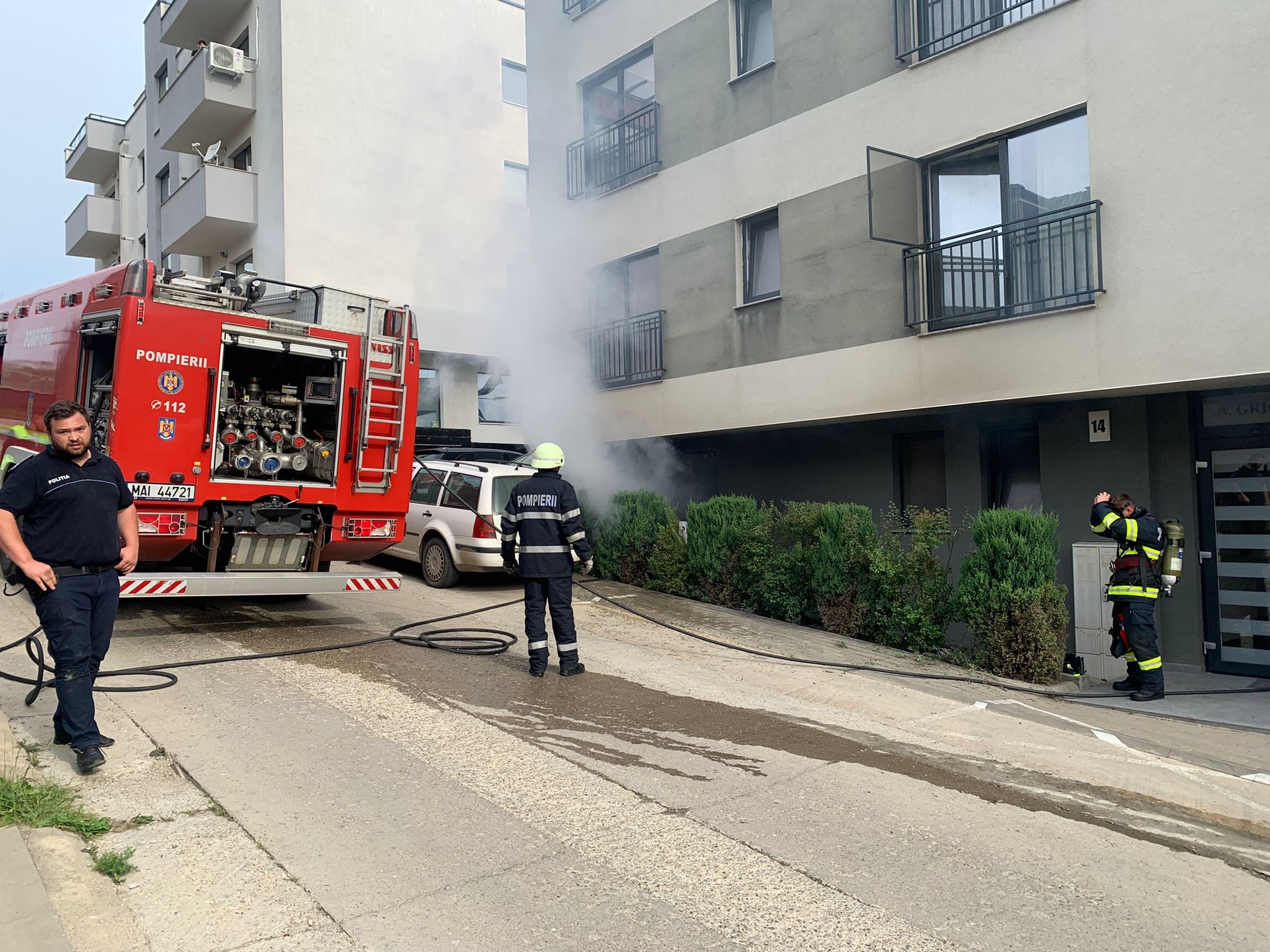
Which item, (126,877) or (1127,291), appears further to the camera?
(1127,291)

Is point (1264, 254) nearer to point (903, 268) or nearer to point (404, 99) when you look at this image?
point (903, 268)

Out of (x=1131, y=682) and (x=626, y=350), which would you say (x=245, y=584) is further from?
(x=626, y=350)

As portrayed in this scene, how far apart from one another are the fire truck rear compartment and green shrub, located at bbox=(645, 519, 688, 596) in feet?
14.8

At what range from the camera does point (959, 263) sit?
9.89m

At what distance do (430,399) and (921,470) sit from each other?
13643 millimetres

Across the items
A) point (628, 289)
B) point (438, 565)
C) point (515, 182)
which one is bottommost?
point (438, 565)

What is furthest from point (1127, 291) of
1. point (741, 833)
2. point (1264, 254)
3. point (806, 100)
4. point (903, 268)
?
point (741, 833)

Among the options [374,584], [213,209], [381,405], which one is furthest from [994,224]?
[213,209]

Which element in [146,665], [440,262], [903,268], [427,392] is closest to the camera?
[146,665]

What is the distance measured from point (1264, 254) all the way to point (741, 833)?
6.55 m

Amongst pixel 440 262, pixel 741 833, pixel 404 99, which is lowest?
pixel 741 833

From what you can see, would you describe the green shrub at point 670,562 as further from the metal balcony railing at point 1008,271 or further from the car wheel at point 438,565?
the metal balcony railing at point 1008,271

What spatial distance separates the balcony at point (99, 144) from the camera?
93.6 feet

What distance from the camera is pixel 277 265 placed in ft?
60.7
